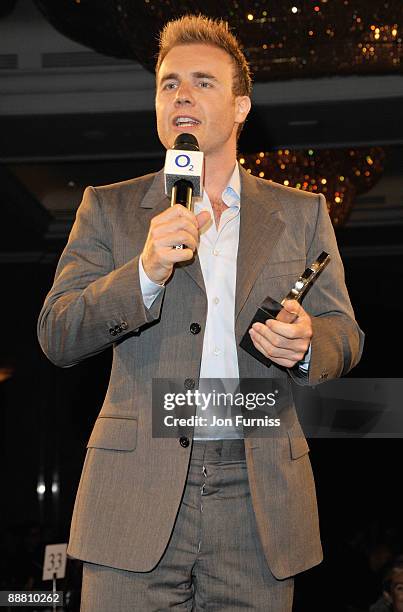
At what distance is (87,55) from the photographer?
15.2 feet

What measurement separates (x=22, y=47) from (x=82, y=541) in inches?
137

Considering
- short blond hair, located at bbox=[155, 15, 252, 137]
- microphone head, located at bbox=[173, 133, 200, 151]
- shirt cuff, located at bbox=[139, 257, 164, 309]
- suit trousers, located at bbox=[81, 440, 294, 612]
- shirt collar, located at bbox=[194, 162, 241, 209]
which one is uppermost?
short blond hair, located at bbox=[155, 15, 252, 137]

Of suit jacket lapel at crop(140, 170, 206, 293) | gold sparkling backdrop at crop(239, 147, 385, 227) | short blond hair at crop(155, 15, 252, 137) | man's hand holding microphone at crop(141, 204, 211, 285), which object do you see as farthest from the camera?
gold sparkling backdrop at crop(239, 147, 385, 227)

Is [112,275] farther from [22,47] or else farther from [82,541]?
[22,47]

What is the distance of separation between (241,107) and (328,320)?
52cm

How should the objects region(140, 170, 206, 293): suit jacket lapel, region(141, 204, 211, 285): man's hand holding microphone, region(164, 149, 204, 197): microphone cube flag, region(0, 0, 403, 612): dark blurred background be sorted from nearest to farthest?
region(141, 204, 211, 285): man's hand holding microphone
region(164, 149, 204, 197): microphone cube flag
region(140, 170, 206, 293): suit jacket lapel
region(0, 0, 403, 612): dark blurred background

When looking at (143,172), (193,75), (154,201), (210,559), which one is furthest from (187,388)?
(143,172)

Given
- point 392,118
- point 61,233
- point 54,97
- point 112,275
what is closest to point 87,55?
point 54,97

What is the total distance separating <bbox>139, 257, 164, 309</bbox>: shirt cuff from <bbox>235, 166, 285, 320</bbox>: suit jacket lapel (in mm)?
169

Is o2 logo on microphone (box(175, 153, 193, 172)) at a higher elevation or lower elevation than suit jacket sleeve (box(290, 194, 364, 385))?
higher

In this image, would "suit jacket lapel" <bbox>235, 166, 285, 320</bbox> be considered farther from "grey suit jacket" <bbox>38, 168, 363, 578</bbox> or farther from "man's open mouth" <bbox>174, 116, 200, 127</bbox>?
"man's open mouth" <bbox>174, 116, 200, 127</bbox>

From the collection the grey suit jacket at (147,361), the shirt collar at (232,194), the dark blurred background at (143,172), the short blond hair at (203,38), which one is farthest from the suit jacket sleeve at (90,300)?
the dark blurred background at (143,172)

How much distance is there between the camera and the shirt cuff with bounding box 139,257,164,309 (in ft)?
5.19

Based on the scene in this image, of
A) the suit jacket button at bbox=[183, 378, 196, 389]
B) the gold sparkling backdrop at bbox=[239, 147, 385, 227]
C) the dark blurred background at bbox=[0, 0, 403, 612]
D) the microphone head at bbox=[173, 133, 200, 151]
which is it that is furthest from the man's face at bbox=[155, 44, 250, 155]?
the gold sparkling backdrop at bbox=[239, 147, 385, 227]
